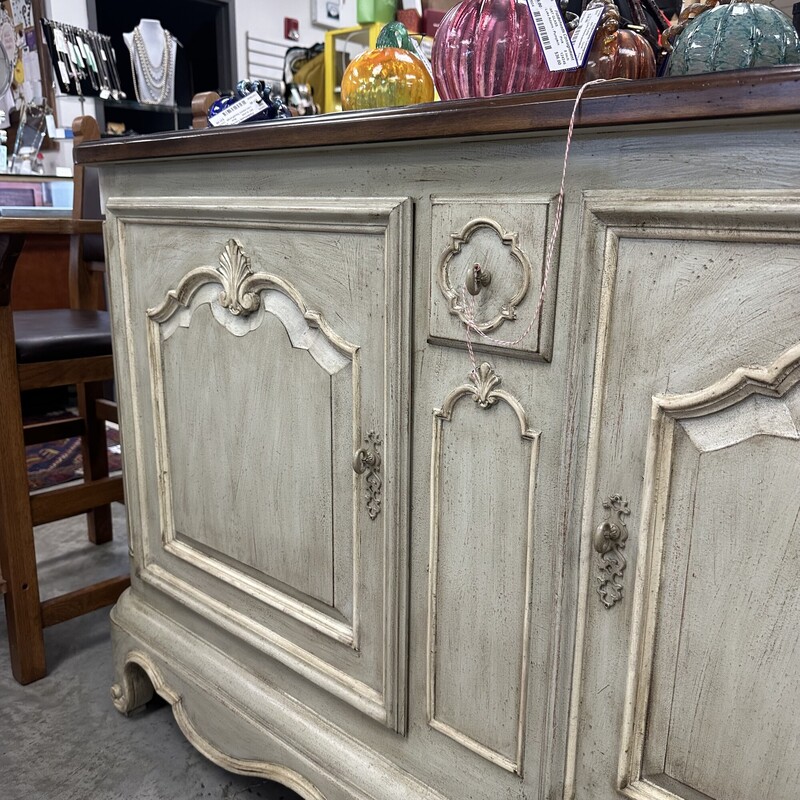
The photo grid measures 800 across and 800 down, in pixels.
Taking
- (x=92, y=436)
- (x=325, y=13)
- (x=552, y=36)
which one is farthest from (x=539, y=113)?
(x=325, y=13)

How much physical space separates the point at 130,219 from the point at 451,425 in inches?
24.4

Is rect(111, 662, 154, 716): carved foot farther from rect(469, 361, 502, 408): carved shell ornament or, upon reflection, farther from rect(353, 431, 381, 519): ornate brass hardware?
rect(469, 361, 502, 408): carved shell ornament

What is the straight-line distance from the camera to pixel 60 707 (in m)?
1.35

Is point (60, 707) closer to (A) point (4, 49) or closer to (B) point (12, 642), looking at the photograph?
(B) point (12, 642)

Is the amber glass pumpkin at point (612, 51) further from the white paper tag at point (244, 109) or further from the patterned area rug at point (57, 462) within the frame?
the patterned area rug at point (57, 462)

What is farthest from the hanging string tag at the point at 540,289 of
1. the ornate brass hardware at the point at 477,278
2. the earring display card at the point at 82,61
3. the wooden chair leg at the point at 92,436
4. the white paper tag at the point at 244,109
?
the earring display card at the point at 82,61

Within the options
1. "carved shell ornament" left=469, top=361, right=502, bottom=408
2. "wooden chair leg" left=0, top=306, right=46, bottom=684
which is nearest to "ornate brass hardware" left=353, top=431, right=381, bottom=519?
"carved shell ornament" left=469, top=361, right=502, bottom=408

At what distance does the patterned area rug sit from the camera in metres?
2.43

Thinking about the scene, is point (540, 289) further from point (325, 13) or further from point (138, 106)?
point (325, 13)

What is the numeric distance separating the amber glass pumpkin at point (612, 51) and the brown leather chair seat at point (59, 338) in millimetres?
1099

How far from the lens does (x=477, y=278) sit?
68 centimetres

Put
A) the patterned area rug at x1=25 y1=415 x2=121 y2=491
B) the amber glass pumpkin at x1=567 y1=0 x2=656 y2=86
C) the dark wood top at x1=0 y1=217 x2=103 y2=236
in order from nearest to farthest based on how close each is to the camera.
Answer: the amber glass pumpkin at x1=567 y1=0 x2=656 y2=86 → the dark wood top at x1=0 y1=217 x2=103 y2=236 → the patterned area rug at x1=25 y1=415 x2=121 y2=491

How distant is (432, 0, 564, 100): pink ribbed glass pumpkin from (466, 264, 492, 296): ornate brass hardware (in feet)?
0.62

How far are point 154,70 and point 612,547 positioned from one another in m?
3.69
